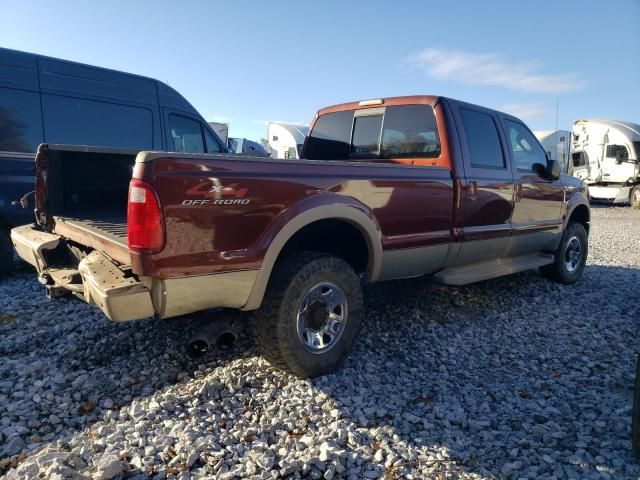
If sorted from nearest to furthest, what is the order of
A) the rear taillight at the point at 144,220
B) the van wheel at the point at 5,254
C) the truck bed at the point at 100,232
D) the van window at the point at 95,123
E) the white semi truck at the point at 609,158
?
the rear taillight at the point at 144,220, the truck bed at the point at 100,232, the van wheel at the point at 5,254, the van window at the point at 95,123, the white semi truck at the point at 609,158

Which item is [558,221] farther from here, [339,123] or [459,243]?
[339,123]

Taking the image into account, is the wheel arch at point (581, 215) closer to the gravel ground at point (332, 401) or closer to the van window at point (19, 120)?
the gravel ground at point (332, 401)

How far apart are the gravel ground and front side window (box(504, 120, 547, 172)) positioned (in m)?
1.68

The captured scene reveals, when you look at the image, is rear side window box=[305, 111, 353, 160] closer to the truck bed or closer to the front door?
the front door

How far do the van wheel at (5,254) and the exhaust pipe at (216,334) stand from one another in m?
3.71

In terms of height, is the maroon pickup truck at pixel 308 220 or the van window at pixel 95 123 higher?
the van window at pixel 95 123

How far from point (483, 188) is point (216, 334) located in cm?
272

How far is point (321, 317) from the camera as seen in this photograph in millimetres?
3166

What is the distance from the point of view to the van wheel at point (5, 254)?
17.6 feet

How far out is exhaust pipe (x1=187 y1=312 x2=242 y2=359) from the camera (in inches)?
112

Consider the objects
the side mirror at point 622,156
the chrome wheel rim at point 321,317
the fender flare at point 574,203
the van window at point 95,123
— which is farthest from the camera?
the side mirror at point 622,156

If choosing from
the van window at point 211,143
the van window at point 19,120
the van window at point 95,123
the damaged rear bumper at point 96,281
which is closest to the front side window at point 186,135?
the van window at point 211,143

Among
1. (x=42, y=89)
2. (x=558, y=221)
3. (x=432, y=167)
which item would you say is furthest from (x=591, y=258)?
(x=42, y=89)

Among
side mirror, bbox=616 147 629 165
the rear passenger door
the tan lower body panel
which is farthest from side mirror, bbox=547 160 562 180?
side mirror, bbox=616 147 629 165
